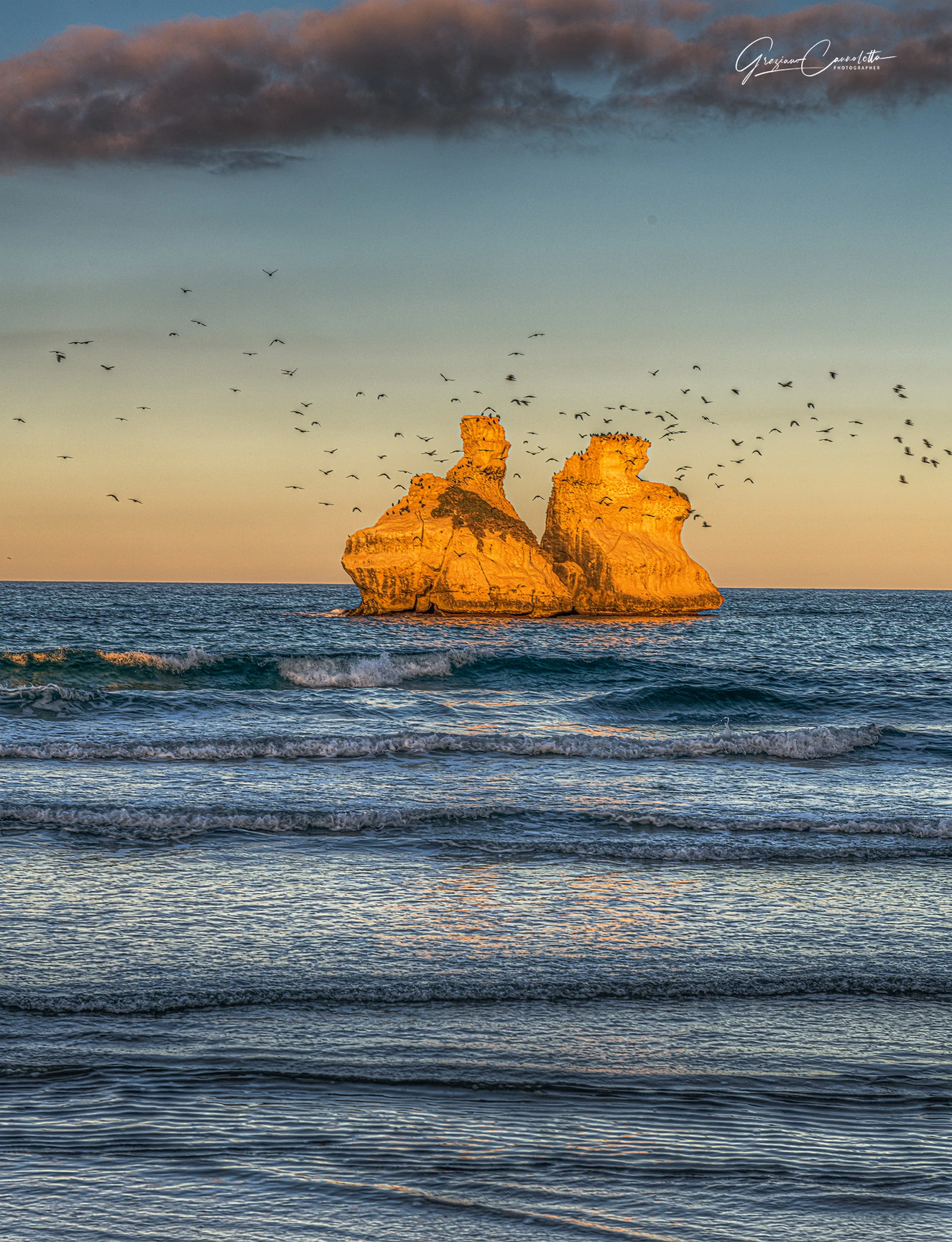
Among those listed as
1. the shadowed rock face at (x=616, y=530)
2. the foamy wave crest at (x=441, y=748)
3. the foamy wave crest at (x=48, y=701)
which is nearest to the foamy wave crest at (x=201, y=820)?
the foamy wave crest at (x=441, y=748)

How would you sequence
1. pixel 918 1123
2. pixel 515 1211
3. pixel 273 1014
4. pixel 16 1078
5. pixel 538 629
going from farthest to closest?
pixel 538 629 → pixel 273 1014 → pixel 16 1078 → pixel 918 1123 → pixel 515 1211

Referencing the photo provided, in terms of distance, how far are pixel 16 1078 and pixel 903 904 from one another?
260 inches

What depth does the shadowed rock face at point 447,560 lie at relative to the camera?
3206 inches

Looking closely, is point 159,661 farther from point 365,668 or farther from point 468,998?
point 468,998

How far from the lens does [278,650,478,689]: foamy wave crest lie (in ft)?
108

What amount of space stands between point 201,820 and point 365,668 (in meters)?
23.0

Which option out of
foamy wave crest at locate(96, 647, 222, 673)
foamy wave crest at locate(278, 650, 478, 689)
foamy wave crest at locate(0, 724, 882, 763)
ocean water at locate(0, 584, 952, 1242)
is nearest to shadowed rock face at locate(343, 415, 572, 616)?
foamy wave crest at locate(278, 650, 478, 689)

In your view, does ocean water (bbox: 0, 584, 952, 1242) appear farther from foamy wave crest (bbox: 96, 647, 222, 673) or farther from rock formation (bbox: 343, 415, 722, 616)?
rock formation (bbox: 343, 415, 722, 616)

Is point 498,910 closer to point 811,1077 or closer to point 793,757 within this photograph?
point 811,1077

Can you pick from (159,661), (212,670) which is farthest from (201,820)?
(159,661)

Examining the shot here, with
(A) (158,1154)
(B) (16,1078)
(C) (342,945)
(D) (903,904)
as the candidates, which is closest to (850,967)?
(D) (903,904)

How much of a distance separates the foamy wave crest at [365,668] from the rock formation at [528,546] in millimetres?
45036

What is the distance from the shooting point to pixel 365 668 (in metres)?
34.0

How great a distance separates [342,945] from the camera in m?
7.08
